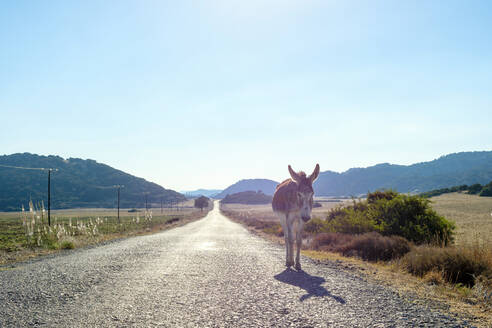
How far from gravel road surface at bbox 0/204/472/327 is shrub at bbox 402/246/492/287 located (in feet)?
7.47

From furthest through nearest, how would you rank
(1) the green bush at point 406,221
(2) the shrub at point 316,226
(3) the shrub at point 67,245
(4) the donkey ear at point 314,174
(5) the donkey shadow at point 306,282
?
(2) the shrub at point 316,226
(3) the shrub at point 67,245
(1) the green bush at point 406,221
(4) the donkey ear at point 314,174
(5) the donkey shadow at point 306,282

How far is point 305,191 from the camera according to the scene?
8.88 m

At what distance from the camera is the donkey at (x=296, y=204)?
8875 millimetres

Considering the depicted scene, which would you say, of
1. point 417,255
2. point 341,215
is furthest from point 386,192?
point 417,255

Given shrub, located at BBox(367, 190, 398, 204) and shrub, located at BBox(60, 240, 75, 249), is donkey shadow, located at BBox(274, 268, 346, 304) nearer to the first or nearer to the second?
shrub, located at BBox(367, 190, 398, 204)

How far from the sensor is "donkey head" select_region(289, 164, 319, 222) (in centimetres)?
866

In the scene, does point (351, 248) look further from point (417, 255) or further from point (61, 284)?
point (61, 284)

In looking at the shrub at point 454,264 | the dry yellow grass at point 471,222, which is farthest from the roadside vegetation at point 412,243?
the dry yellow grass at point 471,222

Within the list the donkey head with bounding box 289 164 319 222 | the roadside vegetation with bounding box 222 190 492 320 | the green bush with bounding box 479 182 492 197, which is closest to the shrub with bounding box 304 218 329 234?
the roadside vegetation with bounding box 222 190 492 320

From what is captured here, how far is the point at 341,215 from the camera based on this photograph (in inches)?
901

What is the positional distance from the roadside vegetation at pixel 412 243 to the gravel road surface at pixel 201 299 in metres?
2.28

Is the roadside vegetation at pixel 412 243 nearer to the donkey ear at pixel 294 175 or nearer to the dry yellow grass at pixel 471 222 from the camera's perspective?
the dry yellow grass at pixel 471 222

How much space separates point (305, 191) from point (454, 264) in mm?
5099

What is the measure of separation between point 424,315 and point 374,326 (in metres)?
1.26
